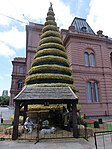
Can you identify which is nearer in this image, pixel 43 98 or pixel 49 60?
pixel 43 98

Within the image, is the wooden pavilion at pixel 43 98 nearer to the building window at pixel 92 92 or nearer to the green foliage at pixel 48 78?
the green foliage at pixel 48 78

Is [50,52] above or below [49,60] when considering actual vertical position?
above

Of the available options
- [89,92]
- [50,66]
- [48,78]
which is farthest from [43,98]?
[89,92]

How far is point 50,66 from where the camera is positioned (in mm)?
13250

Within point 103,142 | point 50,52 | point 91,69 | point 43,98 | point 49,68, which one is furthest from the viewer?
point 91,69

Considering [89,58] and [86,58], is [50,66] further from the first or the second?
[89,58]

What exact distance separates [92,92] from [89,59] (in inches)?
220

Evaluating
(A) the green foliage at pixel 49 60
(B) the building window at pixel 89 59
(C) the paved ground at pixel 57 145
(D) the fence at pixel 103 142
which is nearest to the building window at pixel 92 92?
(B) the building window at pixel 89 59

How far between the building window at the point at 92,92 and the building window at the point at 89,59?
3.22 metres

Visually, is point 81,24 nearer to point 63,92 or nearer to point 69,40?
point 69,40

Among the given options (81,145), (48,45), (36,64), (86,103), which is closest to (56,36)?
(48,45)

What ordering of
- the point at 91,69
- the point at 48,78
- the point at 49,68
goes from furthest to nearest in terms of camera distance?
the point at 91,69 → the point at 49,68 → the point at 48,78

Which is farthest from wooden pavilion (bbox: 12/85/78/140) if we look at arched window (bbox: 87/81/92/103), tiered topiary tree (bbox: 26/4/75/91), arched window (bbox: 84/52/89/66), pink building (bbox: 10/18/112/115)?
arched window (bbox: 84/52/89/66)

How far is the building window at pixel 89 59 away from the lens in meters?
22.4
